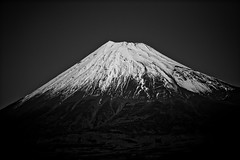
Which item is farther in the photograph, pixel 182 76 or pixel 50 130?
pixel 182 76

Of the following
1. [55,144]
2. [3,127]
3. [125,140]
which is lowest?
[125,140]

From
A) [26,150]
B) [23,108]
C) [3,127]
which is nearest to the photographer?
[26,150]

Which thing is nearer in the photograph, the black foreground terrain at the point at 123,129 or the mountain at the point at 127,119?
the black foreground terrain at the point at 123,129

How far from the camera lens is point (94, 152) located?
138250 mm

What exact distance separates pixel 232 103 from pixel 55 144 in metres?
83.5

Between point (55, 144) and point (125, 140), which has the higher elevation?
point (55, 144)

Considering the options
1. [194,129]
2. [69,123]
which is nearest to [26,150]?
[69,123]

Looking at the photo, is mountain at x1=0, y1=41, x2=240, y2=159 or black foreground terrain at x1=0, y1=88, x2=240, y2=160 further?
mountain at x1=0, y1=41, x2=240, y2=159

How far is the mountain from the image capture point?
140m

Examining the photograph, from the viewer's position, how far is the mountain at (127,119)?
14000 cm

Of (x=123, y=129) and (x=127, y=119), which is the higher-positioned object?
(x=127, y=119)

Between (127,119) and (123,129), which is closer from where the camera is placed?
(123,129)

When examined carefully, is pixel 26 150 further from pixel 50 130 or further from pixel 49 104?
pixel 49 104

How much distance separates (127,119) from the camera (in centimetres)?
16425
